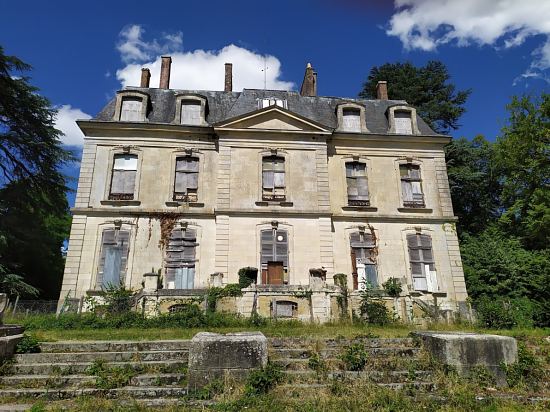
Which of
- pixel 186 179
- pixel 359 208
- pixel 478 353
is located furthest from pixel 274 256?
pixel 478 353

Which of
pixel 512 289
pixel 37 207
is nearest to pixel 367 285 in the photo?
pixel 512 289

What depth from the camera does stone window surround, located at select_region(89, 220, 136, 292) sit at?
50.1ft

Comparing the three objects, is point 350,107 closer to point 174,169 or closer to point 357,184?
point 357,184

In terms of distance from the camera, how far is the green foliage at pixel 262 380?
500cm

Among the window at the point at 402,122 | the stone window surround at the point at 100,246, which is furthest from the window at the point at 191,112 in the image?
the window at the point at 402,122

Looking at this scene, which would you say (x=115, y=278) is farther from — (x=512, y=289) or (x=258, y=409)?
(x=512, y=289)

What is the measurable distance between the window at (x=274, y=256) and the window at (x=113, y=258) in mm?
5707

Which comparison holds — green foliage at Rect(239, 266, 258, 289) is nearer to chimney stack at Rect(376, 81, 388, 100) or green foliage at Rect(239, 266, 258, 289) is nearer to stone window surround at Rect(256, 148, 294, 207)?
stone window surround at Rect(256, 148, 294, 207)

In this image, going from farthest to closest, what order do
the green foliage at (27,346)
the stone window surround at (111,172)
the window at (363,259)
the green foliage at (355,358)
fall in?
the window at (363,259), the stone window surround at (111,172), the green foliage at (27,346), the green foliage at (355,358)

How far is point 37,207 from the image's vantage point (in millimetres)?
21000

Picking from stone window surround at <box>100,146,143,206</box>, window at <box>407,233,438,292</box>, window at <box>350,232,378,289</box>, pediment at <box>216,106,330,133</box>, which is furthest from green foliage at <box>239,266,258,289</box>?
window at <box>407,233,438,292</box>

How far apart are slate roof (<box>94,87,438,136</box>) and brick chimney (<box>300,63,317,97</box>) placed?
122cm

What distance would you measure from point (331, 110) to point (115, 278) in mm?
13287

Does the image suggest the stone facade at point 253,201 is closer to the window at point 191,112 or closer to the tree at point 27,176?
the window at point 191,112
